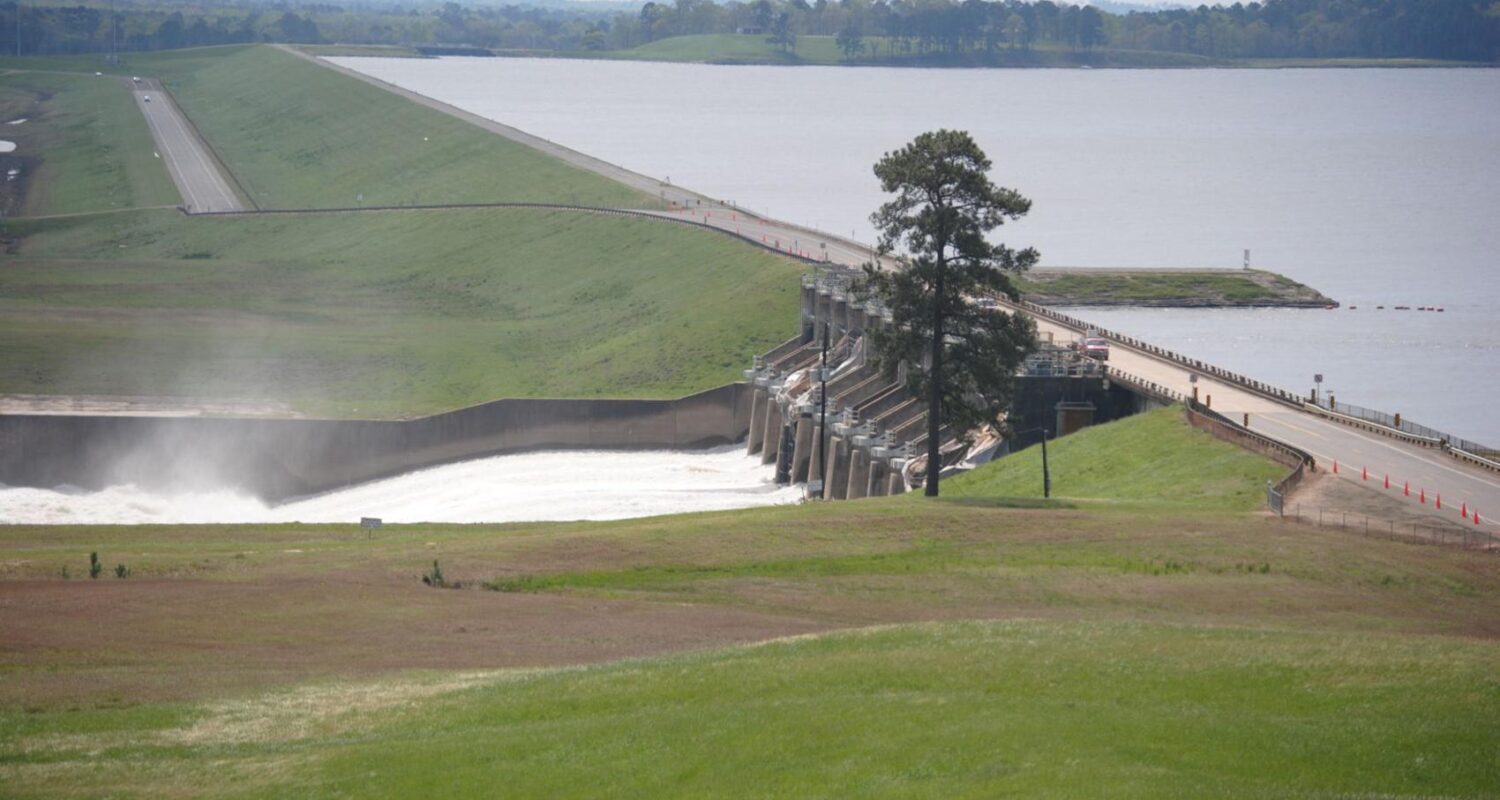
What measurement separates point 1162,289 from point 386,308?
4524cm

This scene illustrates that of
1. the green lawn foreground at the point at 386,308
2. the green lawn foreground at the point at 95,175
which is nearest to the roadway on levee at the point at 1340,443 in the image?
the green lawn foreground at the point at 386,308

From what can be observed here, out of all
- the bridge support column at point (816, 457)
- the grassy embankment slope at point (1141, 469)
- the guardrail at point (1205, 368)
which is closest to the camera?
the grassy embankment slope at point (1141, 469)

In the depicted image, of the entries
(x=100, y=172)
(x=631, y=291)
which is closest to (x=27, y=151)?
(x=100, y=172)

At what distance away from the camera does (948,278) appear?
54.7 meters

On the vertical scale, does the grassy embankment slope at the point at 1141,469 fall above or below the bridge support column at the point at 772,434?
above

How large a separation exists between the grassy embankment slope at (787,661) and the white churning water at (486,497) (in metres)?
22.8

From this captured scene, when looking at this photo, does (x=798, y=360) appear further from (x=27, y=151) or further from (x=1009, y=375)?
(x=27, y=151)

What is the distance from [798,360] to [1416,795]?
66.4m

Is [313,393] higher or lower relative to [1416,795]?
lower

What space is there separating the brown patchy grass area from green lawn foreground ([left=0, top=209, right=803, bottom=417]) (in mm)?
40964

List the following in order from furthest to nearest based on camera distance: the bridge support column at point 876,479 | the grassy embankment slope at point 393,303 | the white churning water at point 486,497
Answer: the grassy embankment slope at point 393,303
the white churning water at point 486,497
the bridge support column at point 876,479

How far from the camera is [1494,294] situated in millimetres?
121938

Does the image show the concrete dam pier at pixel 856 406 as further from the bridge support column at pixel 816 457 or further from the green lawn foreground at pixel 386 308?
the green lawn foreground at pixel 386 308

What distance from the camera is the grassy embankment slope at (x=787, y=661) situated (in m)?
24.7
